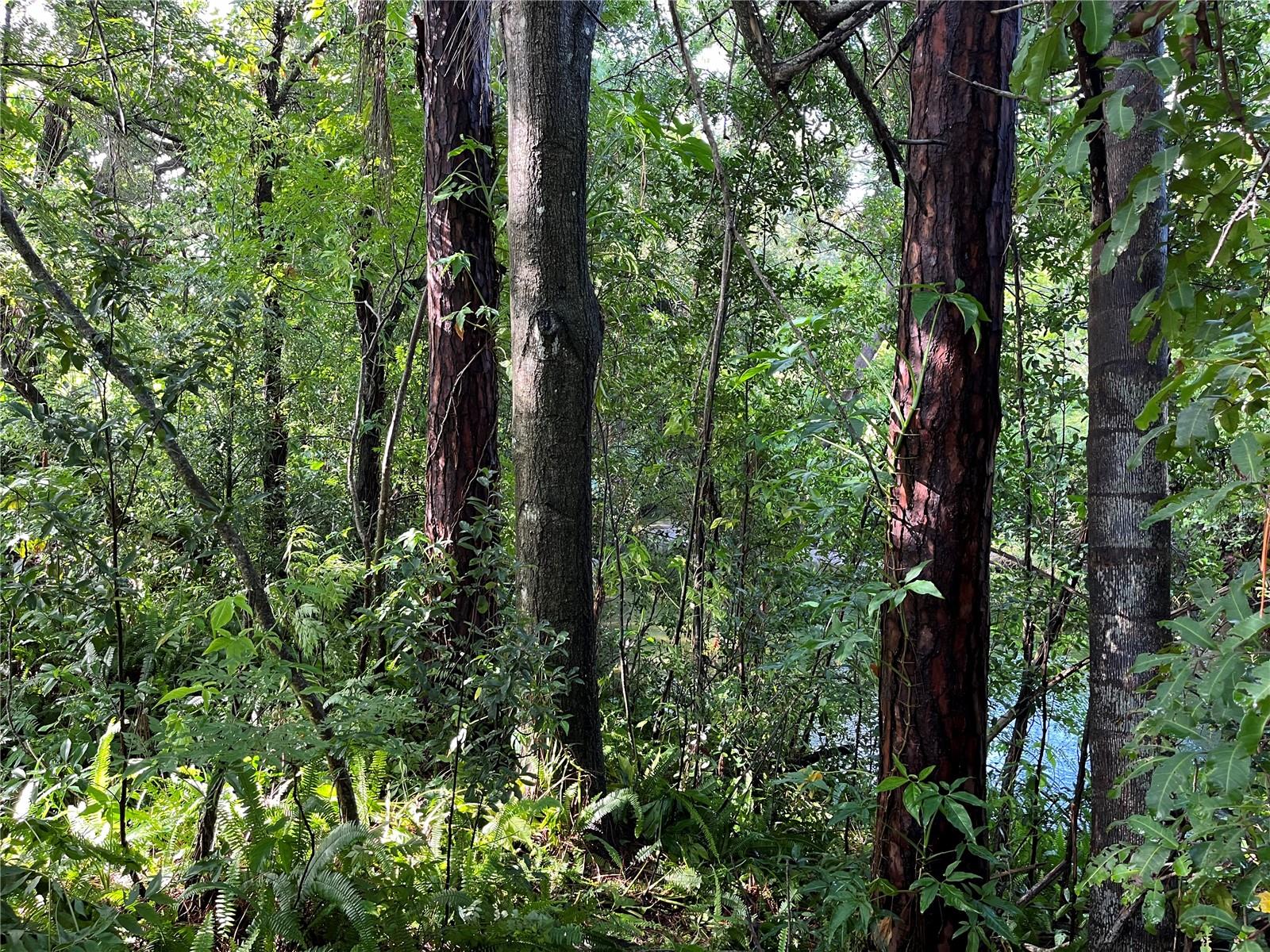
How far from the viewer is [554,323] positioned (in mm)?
3059

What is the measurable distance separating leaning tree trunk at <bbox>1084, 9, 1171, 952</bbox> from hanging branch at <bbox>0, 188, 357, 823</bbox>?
221cm

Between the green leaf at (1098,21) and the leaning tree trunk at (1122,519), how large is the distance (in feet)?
3.56

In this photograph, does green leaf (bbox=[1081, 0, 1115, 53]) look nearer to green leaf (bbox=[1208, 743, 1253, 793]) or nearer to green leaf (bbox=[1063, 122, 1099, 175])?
green leaf (bbox=[1063, 122, 1099, 175])

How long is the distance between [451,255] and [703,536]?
76.6 inches

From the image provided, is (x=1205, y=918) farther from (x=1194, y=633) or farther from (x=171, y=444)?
(x=171, y=444)

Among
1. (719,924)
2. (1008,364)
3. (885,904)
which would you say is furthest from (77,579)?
(1008,364)

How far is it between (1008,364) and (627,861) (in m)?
2.76

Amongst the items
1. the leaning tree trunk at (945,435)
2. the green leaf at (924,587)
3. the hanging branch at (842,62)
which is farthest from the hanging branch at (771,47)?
the green leaf at (924,587)

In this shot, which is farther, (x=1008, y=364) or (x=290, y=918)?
(x=1008, y=364)

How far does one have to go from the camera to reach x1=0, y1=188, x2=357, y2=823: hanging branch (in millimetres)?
2203

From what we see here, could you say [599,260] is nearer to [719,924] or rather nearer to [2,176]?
[2,176]

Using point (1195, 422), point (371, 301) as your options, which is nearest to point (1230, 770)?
point (1195, 422)

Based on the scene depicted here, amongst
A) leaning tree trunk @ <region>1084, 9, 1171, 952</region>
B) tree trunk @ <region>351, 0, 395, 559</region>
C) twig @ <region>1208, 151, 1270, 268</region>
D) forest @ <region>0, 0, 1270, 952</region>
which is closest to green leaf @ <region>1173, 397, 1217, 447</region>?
forest @ <region>0, 0, 1270, 952</region>

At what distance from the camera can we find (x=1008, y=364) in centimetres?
390
